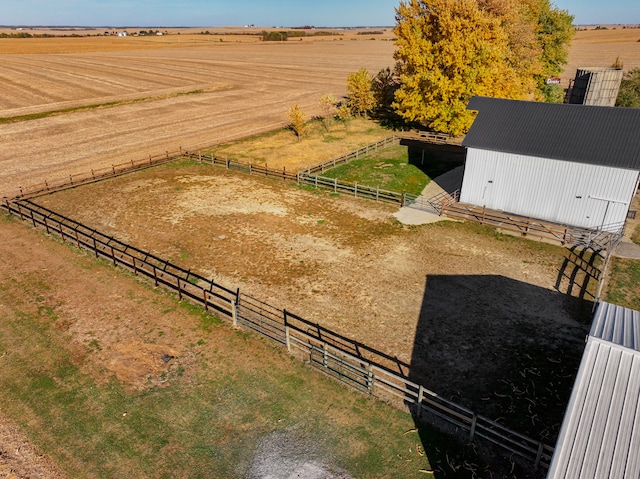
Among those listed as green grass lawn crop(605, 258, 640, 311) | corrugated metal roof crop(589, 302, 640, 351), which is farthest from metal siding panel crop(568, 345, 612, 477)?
green grass lawn crop(605, 258, 640, 311)

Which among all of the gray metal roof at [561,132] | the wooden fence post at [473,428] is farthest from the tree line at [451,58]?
the wooden fence post at [473,428]

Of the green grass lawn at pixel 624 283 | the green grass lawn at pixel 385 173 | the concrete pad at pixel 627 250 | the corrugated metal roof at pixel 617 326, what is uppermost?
the corrugated metal roof at pixel 617 326

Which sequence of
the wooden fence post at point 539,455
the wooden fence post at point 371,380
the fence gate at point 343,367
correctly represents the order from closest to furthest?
the wooden fence post at point 539,455, the wooden fence post at point 371,380, the fence gate at point 343,367

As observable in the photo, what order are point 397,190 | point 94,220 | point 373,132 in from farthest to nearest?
point 373,132 → point 397,190 → point 94,220

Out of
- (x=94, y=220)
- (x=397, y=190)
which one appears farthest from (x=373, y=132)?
(x=94, y=220)

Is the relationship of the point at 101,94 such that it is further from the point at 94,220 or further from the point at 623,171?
the point at 623,171

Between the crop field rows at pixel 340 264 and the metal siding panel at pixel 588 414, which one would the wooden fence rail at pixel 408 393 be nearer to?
the crop field rows at pixel 340 264

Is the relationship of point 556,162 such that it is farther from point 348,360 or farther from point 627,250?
point 348,360
